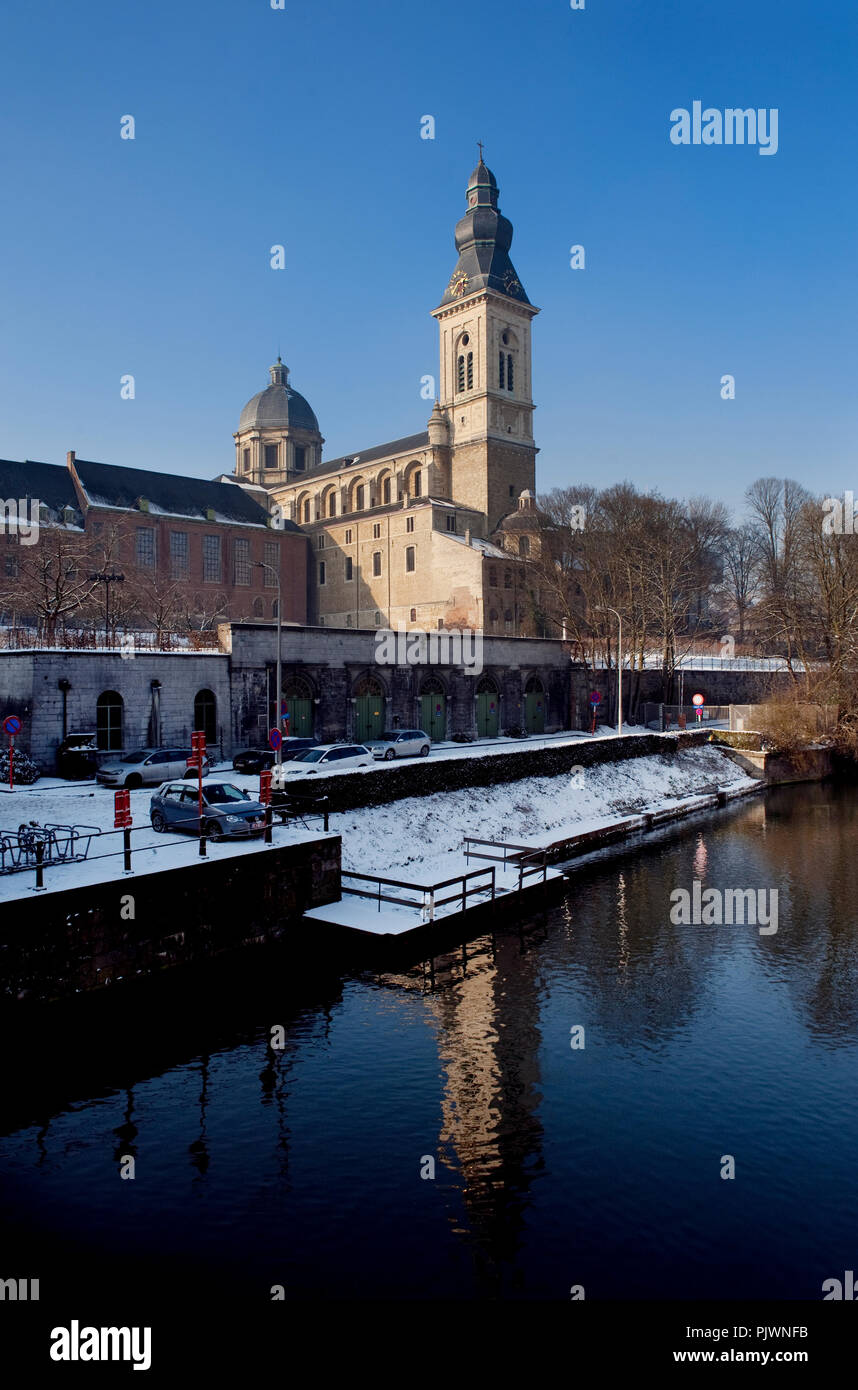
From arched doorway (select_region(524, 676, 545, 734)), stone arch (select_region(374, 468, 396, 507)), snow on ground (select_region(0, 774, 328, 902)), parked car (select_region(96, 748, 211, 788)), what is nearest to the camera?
snow on ground (select_region(0, 774, 328, 902))

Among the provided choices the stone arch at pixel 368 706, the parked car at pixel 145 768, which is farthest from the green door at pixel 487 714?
the parked car at pixel 145 768

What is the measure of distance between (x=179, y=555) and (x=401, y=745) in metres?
43.0

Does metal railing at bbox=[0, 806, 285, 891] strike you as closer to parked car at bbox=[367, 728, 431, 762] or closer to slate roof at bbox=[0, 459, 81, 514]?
parked car at bbox=[367, 728, 431, 762]

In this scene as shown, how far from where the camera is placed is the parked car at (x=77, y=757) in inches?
1063

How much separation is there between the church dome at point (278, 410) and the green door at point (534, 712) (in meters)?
60.4

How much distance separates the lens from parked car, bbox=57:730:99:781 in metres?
27.0

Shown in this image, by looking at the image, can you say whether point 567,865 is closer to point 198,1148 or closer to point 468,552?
point 198,1148

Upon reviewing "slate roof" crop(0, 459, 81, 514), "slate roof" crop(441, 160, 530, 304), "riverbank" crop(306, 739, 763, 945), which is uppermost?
"slate roof" crop(441, 160, 530, 304)

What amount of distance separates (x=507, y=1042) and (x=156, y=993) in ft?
20.9

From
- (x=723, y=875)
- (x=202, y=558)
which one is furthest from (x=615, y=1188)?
(x=202, y=558)

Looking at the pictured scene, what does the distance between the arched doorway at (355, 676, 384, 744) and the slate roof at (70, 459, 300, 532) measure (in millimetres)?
38451

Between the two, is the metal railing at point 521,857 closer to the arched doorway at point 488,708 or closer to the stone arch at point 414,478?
the arched doorway at point 488,708

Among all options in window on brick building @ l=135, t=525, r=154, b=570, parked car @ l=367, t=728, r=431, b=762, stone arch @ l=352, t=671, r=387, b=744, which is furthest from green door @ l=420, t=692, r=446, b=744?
window on brick building @ l=135, t=525, r=154, b=570

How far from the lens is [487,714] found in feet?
149
